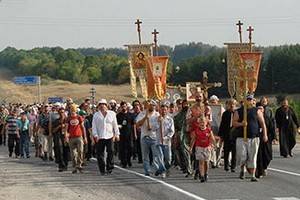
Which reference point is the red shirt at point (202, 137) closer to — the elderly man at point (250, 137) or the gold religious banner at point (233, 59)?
the elderly man at point (250, 137)

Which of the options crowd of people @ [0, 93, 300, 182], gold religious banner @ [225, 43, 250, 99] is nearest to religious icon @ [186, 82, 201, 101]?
crowd of people @ [0, 93, 300, 182]

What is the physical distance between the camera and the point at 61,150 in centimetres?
1934

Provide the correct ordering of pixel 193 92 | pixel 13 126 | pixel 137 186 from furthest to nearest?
pixel 13 126 → pixel 193 92 → pixel 137 186

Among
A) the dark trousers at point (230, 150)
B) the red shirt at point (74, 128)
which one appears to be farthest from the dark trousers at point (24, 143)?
the dark trousers at point (230, 150)

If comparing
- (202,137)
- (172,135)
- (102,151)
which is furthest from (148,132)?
(202,137)

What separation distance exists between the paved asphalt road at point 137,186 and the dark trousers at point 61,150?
1.01 feet

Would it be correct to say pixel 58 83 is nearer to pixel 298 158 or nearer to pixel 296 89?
pixel 296 89

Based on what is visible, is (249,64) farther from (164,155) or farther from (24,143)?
(24,143)

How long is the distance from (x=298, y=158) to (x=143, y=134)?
6487 mm

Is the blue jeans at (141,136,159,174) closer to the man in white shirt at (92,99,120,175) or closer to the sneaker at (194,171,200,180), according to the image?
the man in white shirt at (92,99,120,175)

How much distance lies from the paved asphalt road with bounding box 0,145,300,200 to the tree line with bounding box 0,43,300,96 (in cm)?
7240

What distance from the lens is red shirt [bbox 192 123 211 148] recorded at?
15.4 meters

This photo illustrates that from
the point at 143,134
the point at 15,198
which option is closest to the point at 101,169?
the point at 143,134

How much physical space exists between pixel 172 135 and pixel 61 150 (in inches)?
147
